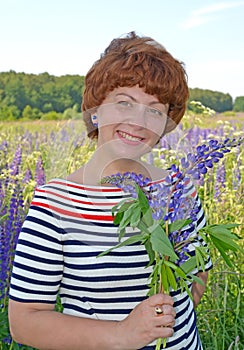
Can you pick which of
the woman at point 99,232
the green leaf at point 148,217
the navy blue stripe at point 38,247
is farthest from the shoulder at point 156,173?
the green leaf at point 148,217

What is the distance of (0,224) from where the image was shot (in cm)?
253

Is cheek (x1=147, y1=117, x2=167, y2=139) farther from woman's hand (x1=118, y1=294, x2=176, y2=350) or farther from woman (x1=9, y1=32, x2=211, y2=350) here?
woman's hand (x1=118, y1=294, x2=176, y2=350)

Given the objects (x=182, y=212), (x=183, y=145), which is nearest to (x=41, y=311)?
(x=182, y=212)

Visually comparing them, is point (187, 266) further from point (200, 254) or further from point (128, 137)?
point (128, 137)

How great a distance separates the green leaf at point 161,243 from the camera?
4.14ft

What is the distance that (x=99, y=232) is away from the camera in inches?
65.6

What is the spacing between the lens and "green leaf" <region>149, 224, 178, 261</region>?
49.7 inches

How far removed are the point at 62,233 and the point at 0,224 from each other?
970mm

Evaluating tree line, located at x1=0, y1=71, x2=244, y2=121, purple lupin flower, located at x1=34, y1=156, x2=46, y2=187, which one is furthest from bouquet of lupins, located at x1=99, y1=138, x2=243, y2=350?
tree line, located at x1=0, y1=71, x2=244, y2=121

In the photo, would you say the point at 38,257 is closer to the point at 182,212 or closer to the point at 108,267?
the point at 108,267

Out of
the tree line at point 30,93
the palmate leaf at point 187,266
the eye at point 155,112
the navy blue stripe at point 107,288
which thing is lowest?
the navy blue stripe at point 107,288

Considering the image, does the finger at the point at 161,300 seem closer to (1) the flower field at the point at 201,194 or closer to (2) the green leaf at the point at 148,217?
(2) the green leaf at the point at 148,217

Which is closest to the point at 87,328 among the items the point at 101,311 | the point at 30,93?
the point at 101,311

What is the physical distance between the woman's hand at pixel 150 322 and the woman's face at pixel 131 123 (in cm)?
47
